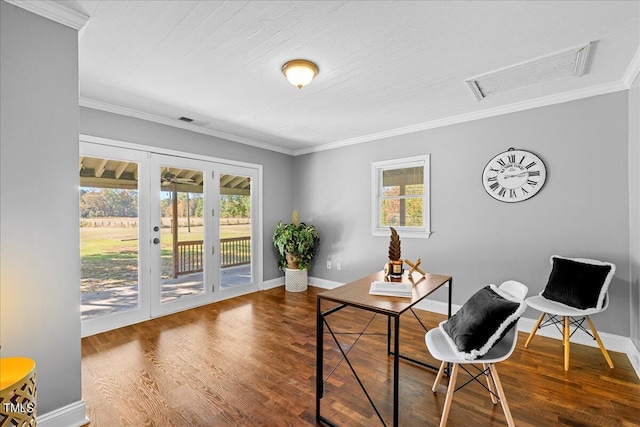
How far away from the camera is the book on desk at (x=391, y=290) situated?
76.8 inches

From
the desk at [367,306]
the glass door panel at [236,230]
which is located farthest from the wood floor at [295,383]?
the glass door panel at [236,230]

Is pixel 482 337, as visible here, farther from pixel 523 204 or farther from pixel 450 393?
pixel 523 204

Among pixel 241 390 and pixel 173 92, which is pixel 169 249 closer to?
pixel 173 92

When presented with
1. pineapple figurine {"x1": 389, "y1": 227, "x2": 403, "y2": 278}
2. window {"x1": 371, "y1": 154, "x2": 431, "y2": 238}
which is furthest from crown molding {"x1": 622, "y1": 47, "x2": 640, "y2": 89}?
pineapple figurine {"x1": 389, "y1": 227, "x2": 403, "y2": 278}

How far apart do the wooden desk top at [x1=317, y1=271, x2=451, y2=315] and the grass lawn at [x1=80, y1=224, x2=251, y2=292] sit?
279 cm

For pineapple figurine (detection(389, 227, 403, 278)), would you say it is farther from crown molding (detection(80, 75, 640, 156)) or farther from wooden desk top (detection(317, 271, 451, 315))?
crown molding (detection(80, 75, 640, 156))

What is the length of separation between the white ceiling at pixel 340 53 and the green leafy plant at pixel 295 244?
2022mm

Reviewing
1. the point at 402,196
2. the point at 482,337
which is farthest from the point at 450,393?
the point at 402,196

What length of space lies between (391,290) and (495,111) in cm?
272

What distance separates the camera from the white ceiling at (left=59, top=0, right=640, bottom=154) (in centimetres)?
179

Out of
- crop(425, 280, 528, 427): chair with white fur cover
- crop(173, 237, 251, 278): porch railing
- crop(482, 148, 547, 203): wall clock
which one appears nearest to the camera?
crop(425, 280, 528, 427): chair with white fur cover

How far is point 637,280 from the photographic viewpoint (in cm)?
251

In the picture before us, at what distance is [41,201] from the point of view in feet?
5.61

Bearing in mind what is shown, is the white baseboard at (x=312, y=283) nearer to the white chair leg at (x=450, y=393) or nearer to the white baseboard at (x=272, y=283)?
the white baseboard at (x=272, y=283)
